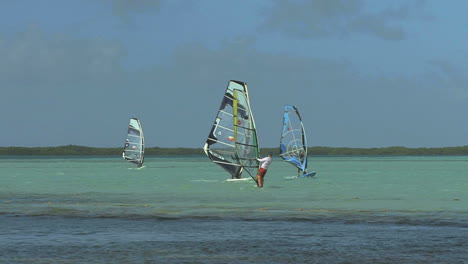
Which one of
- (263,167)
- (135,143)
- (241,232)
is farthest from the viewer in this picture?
(135,143)

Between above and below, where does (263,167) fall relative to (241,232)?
above

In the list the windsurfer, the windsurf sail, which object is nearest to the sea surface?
the windsurfer

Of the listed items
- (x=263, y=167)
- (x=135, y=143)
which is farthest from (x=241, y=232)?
(x=135, y=143)

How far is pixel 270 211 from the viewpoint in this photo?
2750 centimetres

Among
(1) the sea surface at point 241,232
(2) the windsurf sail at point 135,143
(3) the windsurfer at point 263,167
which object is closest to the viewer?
(1) the sea surface at point 241,232

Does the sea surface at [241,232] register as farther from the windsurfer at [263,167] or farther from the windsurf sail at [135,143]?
the windsurf sail at [135,143]

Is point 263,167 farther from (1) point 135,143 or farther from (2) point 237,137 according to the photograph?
(1) point 135,143

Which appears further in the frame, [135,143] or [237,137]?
[135,143]

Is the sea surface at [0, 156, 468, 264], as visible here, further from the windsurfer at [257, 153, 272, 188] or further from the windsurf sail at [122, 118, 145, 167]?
the windsurf sail at [122, 118, 145, 167]

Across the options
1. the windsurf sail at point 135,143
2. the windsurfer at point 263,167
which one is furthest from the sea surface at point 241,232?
the windsurf sail at point 135,143

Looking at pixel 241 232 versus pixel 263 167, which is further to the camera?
pixel 263 167

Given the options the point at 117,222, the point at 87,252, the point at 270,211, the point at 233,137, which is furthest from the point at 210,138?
the point at 87,252

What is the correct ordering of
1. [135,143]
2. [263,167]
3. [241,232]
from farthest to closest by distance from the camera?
[135,143] < [263,167] < [241,232]

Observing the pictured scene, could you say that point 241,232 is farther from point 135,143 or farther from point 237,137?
point 135,143
